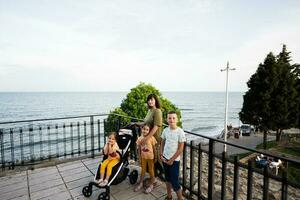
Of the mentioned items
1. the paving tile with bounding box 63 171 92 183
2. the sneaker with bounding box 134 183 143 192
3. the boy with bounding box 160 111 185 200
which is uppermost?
the boy with bounding box 160 111 185 200

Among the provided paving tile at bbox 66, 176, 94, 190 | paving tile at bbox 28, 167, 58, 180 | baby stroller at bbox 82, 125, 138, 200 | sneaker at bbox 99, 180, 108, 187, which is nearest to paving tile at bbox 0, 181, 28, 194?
paving tile at bbox 28, 167, 58, 180

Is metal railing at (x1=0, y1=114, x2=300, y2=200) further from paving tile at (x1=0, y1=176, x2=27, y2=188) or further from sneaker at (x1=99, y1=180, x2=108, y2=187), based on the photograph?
sneaker at (x1=99, y1=180, x2=108, y2=187)

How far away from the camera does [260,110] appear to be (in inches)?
973

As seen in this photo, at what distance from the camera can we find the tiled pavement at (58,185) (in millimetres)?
4152

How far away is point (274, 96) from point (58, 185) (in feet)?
85.5

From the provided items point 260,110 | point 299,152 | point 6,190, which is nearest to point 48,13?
point 6,190

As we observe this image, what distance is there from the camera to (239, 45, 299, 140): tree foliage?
24.0m

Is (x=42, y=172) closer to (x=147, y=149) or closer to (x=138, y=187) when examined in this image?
(x=138, y=187)

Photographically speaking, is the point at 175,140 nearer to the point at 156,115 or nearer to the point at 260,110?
the point at 156,115

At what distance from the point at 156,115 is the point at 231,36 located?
2275 centimetres

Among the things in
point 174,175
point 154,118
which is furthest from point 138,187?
point 154,118

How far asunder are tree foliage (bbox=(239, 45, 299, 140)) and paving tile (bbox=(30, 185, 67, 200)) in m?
24.8

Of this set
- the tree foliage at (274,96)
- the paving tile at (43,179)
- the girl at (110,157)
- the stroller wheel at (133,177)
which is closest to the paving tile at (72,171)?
the paving tile at (43,179)

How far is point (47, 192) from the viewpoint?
14.2 ft
